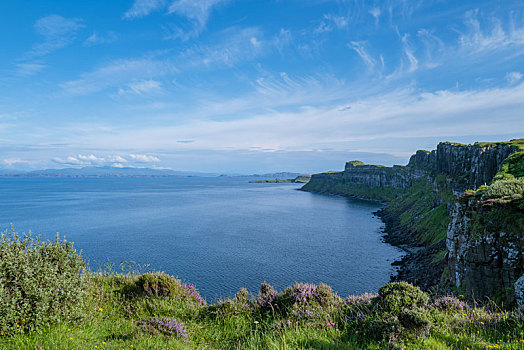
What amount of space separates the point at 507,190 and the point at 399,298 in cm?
2339

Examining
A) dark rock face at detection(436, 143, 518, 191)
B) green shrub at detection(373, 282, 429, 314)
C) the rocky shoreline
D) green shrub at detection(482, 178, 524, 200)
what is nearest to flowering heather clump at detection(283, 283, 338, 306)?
green shrub at detection(373, 282, 429, 314)

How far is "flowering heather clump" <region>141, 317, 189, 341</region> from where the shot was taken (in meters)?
8.69

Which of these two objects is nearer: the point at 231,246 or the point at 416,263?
the point at 416,263

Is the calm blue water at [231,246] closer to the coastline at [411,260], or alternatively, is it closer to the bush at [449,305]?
the coastline at [411,260]

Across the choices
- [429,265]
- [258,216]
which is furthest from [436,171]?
[429,265]

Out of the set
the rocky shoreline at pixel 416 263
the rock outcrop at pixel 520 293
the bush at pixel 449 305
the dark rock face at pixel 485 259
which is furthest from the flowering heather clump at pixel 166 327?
the rocky shoreline at pixel 416 263

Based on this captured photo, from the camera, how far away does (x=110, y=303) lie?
11.1 meters

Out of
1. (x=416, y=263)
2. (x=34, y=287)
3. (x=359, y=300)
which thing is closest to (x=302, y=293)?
(x=359, y=300)

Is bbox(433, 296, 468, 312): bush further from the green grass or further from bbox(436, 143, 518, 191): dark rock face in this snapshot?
bbox(436, 143, 518, 191): dark rock face

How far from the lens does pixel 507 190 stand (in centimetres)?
2459

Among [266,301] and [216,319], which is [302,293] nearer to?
[266,301]

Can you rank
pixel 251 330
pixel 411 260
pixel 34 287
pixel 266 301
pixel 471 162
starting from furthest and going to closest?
pixel 471 162
pixel 411 260
pixel 266 301
pixel 251 330
pixel 34 287

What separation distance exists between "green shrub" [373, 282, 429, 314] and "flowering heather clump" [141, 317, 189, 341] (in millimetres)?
6292

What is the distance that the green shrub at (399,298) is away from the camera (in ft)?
28.3
